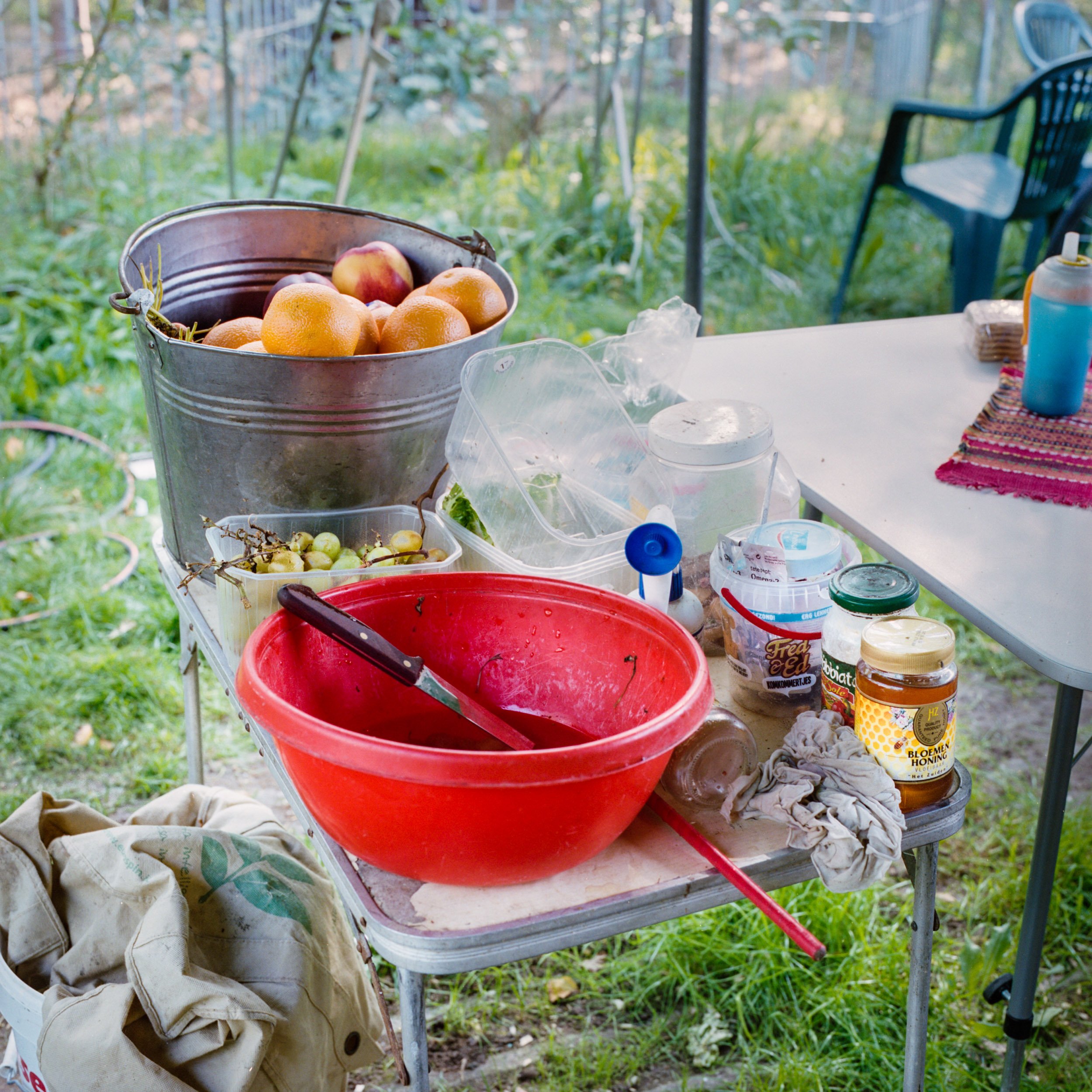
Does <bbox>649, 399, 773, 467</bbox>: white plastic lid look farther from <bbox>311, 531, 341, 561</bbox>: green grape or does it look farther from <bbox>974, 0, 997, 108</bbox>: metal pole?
<bbox>974, 0, 997, 108</bbox>: metal pole

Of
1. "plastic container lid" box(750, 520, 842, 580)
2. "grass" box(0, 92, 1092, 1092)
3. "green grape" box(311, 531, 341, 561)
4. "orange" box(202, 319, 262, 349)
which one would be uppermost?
"orange" box(202, 319, 262, 349)

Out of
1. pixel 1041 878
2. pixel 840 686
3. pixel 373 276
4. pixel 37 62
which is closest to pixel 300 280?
pixel 373 276

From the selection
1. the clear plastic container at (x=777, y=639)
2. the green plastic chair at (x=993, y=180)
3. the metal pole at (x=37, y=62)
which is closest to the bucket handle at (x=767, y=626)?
the clear plastic container at (x=777, y=639)

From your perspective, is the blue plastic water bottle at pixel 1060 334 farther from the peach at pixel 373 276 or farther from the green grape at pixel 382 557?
the green grape at pixel 382 557

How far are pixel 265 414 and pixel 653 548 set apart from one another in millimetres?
494

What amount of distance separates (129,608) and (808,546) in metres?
2.24

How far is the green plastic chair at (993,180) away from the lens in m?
3.84

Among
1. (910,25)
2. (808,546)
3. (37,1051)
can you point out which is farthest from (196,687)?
(910,25)

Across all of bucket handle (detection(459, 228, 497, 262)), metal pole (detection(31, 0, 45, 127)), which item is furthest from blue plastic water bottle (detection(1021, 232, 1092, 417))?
metal pole (detection(31, 0, 45, 127))

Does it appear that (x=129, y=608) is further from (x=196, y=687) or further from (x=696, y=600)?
(x=696, y=600)

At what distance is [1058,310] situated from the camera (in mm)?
1713

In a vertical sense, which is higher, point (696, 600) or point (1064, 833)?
point (696, 600)

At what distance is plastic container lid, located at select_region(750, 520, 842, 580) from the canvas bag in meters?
0.75

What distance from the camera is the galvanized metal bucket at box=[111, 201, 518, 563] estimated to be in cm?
129
